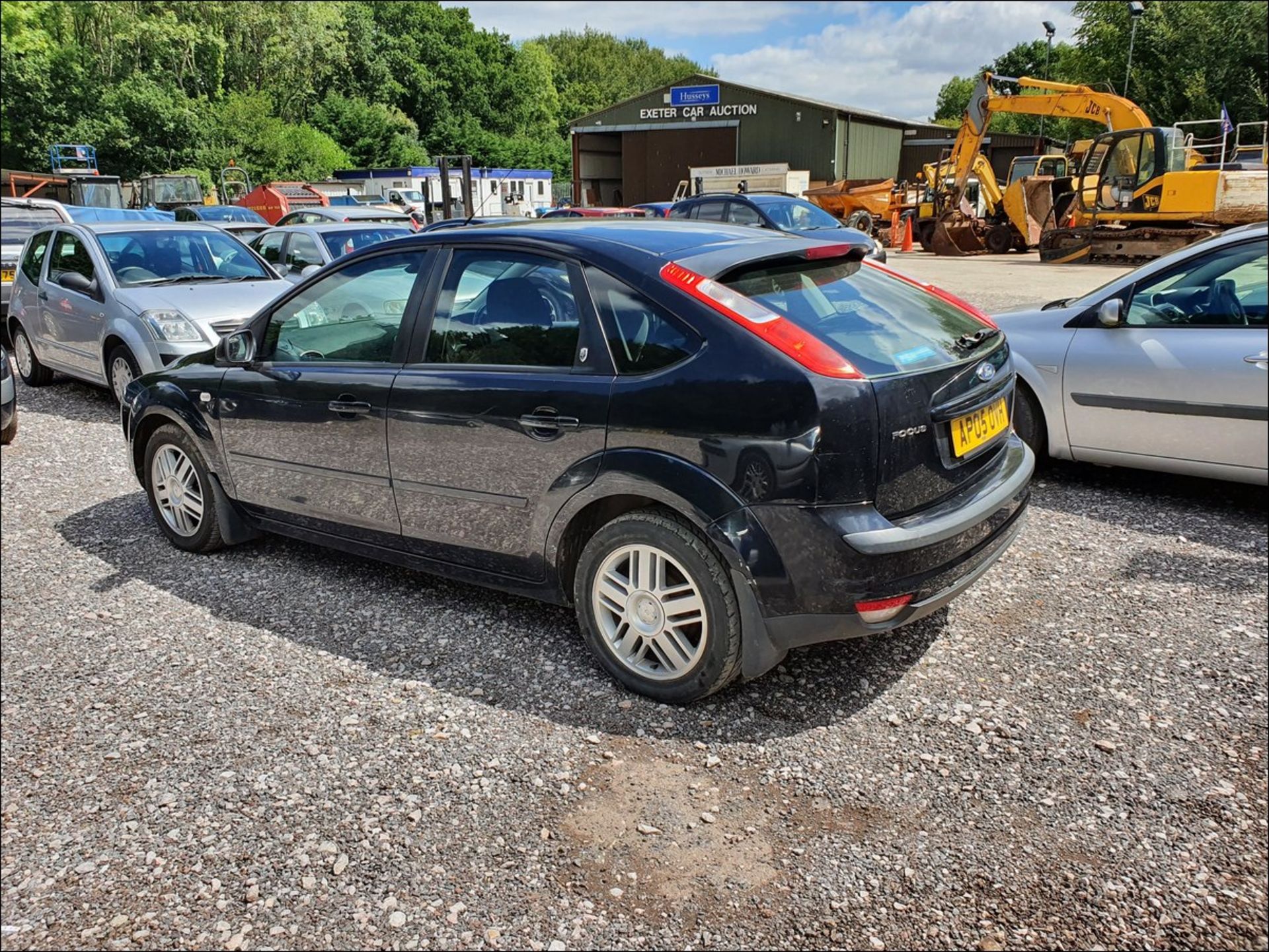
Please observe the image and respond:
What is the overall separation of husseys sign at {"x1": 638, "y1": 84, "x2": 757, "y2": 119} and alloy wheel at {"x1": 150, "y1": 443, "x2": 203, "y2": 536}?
131ft

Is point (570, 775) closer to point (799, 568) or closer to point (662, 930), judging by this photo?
point (662, 930)

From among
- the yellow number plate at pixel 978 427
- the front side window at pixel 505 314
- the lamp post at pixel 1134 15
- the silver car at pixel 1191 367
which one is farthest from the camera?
the front side window at pixel 505 314

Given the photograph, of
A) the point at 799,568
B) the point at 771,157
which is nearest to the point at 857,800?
the point at 799,568

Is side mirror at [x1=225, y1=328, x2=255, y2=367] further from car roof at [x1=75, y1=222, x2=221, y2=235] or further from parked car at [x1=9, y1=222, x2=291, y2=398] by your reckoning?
car roof at [x1=75, y1=222, x2=221, y2=235]

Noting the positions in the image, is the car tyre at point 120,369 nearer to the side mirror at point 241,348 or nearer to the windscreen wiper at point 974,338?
the side mirror at point 241,348

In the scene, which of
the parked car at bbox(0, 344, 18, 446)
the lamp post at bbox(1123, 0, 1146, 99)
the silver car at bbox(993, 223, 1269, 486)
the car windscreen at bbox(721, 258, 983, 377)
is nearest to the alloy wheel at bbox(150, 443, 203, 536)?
the parked car at bbox(0, 344, 18, 446)

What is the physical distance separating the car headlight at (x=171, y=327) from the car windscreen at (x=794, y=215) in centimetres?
1059

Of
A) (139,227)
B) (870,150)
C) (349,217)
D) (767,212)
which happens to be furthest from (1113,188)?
(870,150)

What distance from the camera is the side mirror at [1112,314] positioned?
4.35ft

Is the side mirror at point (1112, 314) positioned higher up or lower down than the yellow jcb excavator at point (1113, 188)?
lower down

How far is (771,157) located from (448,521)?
40.5 metres

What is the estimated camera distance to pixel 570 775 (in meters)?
2.96

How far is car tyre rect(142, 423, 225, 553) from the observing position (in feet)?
15.4

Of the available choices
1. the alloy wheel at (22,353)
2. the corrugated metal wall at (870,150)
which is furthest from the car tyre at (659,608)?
the corrugated metal wall at (870,150)
